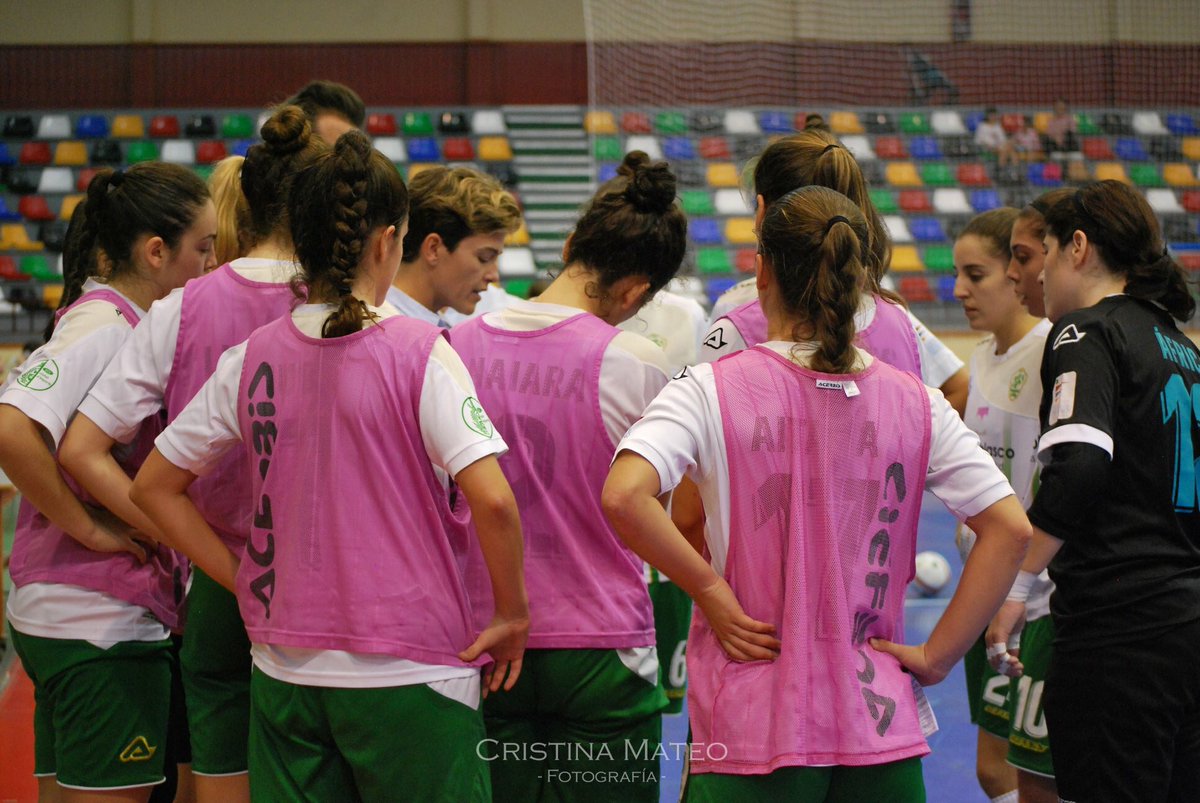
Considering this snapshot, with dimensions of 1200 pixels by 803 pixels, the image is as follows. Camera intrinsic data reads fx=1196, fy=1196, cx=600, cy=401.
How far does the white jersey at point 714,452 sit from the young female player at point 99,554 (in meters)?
1.19

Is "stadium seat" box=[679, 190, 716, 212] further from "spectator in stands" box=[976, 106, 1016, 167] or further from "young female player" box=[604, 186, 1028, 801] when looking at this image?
"young female player" box=[604, 186, 1028, 801]

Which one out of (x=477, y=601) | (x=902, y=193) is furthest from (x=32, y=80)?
(x=477, y=601)

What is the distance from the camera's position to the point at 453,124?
14.5 m

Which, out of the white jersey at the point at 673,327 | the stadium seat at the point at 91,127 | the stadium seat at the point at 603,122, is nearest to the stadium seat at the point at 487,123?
the stadium seat at the point at 603,122

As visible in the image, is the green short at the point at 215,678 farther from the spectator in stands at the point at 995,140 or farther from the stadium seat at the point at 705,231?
the spectator in stands at the point at 995,140

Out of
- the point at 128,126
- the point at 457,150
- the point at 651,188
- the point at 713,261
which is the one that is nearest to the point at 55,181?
the point at 128,126

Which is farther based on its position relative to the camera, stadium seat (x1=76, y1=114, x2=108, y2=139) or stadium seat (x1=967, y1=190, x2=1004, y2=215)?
stadium seat (x1=76, y1=114, x2=108, y2=139)

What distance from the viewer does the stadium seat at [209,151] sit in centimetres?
1369

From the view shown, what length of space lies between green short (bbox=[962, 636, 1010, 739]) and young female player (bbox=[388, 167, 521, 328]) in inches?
67.0

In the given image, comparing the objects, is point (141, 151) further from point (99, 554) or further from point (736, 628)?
point (736, 628)

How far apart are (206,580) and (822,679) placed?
3.95 feet

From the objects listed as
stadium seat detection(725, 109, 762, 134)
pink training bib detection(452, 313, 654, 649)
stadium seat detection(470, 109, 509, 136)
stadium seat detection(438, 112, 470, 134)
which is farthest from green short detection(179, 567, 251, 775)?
stadium seat detection(470, 109, 509, 136)

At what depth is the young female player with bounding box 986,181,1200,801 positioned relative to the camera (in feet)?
7.61

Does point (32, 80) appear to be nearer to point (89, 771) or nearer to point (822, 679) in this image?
point (89, 771)
